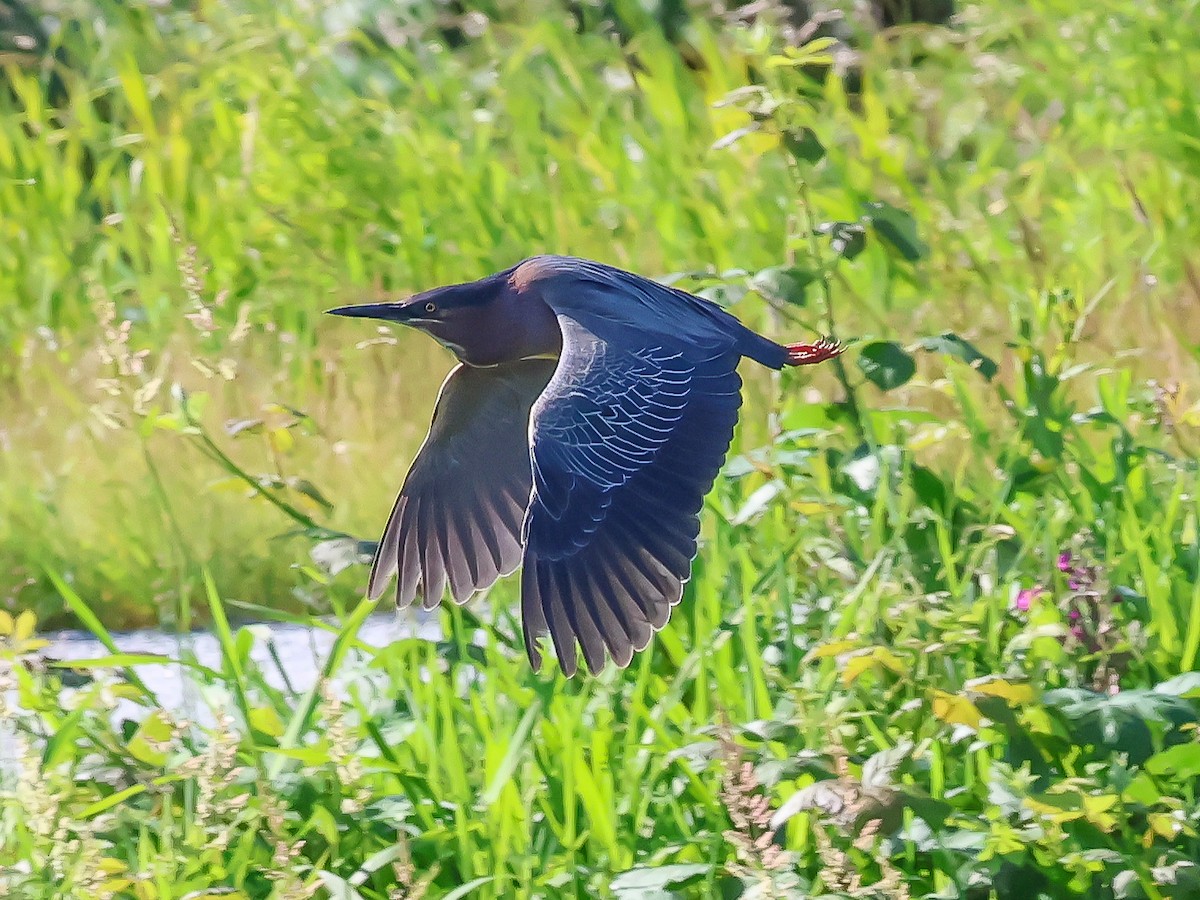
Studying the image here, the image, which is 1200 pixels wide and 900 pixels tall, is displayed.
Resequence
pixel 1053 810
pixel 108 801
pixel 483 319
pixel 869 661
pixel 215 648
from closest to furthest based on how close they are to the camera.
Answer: pixel 1053 810, pixel 869 661, pixel 108 801, pixel 483 319, pixel 215 648

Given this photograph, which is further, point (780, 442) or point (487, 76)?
point (487, 76)

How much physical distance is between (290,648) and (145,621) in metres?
0.38

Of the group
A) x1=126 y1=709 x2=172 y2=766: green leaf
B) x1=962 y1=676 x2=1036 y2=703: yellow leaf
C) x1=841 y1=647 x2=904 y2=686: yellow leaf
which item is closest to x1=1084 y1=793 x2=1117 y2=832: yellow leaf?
x1=962 y1=676 x2=1036 y2=703: yellow leaf

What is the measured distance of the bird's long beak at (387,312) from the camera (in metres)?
2.67

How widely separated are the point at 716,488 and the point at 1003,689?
887 millimetres

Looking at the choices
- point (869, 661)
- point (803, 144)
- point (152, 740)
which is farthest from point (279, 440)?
point (869, 661)

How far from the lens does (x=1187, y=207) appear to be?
15.3 ft

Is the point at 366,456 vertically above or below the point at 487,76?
below

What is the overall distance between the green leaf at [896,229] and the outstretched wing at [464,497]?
560 millimetres

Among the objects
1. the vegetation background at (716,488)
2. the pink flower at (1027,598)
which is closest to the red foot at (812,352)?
the vegetation background at (716,488)

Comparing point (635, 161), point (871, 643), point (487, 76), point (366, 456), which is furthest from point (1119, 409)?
point (487, 76)

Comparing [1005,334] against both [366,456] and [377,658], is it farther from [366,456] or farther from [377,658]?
[377,658]

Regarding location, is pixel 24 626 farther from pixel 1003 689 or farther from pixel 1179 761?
pixel 1179 761

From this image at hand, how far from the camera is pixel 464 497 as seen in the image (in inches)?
116
